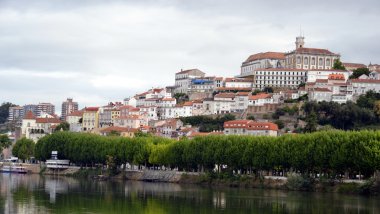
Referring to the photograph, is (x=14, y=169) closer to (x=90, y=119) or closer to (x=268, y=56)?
(x=90, y=119)

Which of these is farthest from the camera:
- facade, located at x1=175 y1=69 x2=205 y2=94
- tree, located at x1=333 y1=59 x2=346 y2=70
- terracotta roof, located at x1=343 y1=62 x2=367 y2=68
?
facade, located at x1=175 y1=69 x2=205 y2=94

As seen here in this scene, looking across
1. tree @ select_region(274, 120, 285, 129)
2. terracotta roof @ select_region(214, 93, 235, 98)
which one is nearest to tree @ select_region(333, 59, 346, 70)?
terracotta roof @ select_region(214, 93, 235, 98)

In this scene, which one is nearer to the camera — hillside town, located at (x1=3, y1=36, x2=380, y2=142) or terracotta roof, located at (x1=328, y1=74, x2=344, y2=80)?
hillside town, located at (x1=3, y1=36, x2=380, y2=142)

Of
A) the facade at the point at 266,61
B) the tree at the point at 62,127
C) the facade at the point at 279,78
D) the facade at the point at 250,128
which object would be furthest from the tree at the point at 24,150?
the facade at the point at 266,61

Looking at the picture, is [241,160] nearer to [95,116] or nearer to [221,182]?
[221,182]

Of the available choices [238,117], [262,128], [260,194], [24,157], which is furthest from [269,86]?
[260,194]

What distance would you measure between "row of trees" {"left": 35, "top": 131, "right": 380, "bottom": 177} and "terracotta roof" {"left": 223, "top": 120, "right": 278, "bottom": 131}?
23.1m

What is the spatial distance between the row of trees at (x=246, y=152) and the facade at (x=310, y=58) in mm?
65094

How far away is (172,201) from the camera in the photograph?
207 ft

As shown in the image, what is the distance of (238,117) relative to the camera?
140375mm

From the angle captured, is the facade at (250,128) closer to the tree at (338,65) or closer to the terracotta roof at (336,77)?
the terracotta roof at (336,77)

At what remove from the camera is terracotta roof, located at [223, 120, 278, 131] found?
12088cm

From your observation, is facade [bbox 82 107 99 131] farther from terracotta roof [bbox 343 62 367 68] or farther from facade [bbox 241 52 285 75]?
terracotta roof [bbox 343 62 367 68]

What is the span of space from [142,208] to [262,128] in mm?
65632
